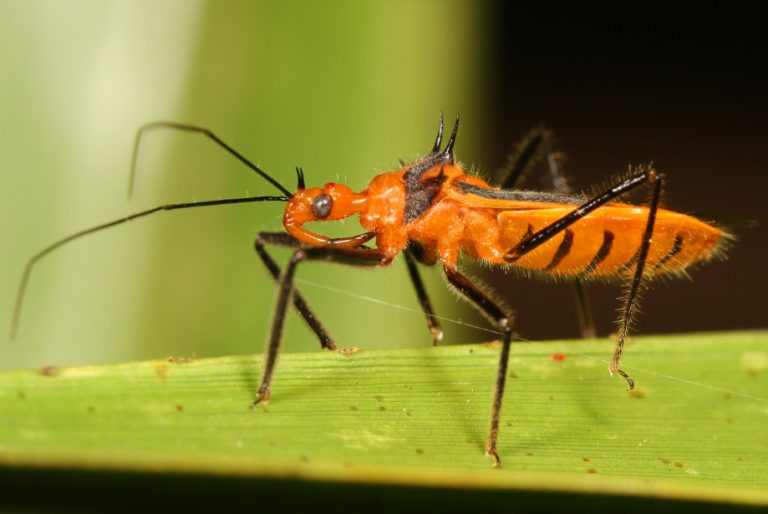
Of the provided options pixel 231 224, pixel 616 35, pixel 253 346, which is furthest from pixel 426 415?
pixel 616 35

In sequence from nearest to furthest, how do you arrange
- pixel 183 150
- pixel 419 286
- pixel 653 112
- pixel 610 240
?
pixel 610 240
pixel 419 286
pixel 183 150
pixel 653 112

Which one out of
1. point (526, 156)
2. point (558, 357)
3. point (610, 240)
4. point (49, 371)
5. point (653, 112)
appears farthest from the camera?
point (653, 112)

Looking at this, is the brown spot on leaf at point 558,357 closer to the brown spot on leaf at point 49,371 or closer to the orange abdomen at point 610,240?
the orange abdomen at point 610,240

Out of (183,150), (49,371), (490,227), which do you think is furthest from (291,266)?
(183,150)

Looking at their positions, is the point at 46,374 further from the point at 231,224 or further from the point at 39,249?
the point at 231,224

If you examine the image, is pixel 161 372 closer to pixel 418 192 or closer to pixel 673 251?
pixel 418 192

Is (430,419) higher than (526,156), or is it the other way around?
(526,156)
